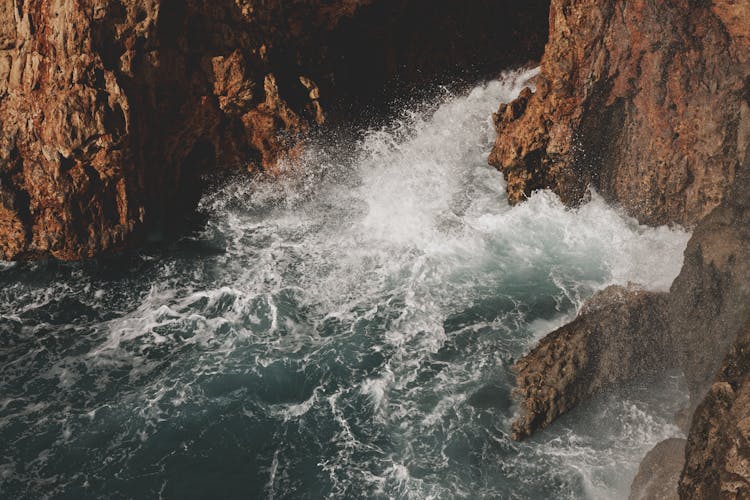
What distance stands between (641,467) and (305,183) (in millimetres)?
18641

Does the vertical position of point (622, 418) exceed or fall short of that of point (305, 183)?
it falls short

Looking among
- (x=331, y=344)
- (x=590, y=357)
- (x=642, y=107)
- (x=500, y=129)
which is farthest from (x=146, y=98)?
(x=642, y=107)

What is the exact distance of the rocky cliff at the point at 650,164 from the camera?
58.0ft

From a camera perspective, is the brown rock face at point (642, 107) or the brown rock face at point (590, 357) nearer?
the brown rock face at point (590, 357)

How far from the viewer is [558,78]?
79.4ft

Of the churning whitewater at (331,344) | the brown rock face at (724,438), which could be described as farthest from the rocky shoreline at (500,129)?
the brown rock face at (724,438)

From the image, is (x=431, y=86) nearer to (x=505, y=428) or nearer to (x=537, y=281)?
(x=537, y=281)

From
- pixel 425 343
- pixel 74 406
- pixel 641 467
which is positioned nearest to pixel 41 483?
pixel 74 406

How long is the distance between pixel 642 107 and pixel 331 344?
1479 centimetres

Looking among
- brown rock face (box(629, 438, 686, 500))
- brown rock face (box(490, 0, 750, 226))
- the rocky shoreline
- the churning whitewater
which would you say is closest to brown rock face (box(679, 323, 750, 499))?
brown rock face (box(629, 438, 686, 500))

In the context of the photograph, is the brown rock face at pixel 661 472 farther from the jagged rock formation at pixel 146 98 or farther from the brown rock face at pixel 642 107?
the jagged rock formation at pixel 146 98

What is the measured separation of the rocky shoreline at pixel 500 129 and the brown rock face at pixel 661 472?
8.42 feet

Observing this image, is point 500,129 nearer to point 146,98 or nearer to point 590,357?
point 590,357

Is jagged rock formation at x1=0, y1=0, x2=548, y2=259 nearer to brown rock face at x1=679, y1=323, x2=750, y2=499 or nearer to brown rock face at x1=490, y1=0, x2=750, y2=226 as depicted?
brown rock face at x1=490, y1=0, x2=750, y2=226
